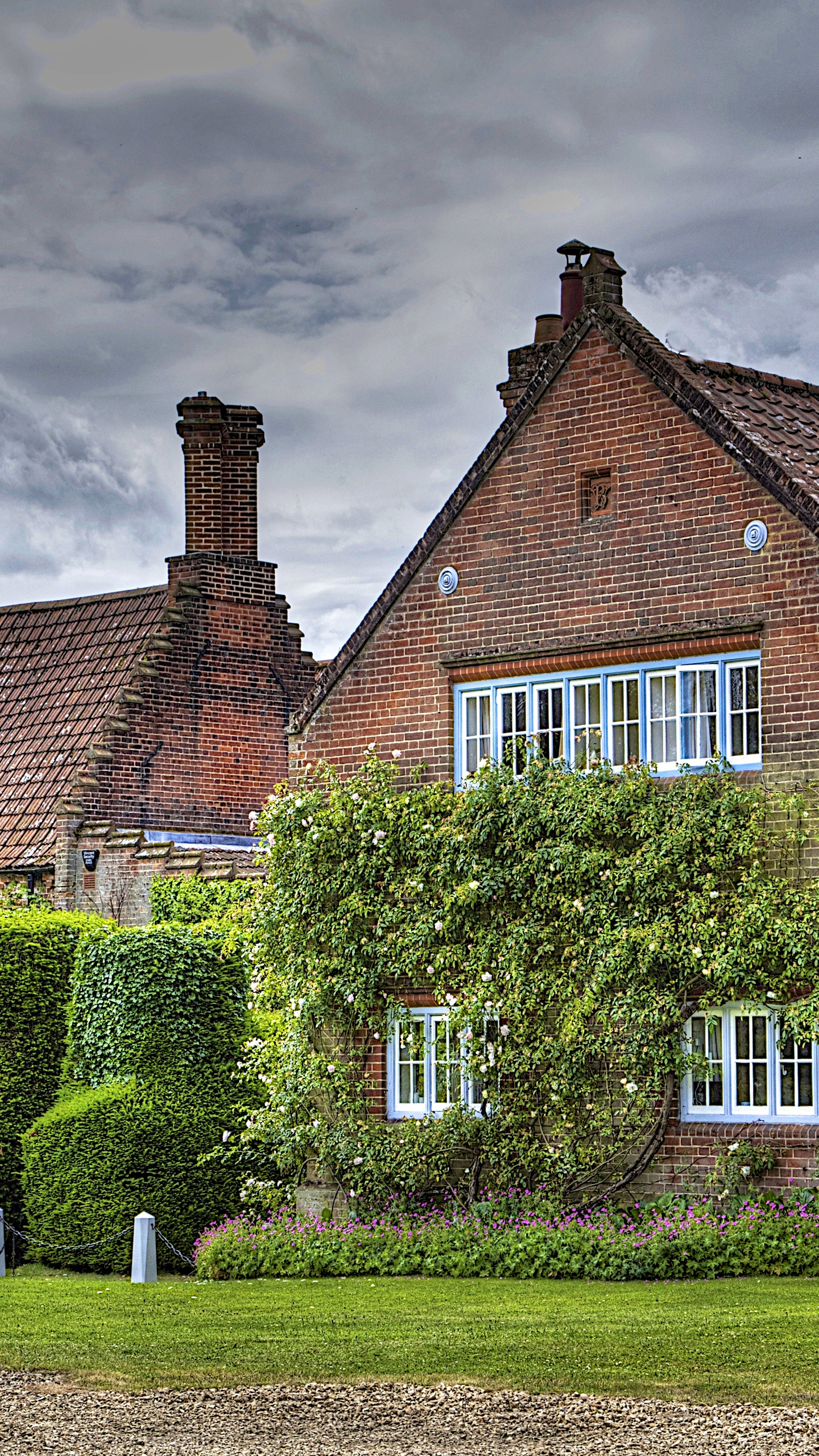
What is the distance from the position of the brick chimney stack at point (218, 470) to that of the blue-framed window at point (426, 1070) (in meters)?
12.7

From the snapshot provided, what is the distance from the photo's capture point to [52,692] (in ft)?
100

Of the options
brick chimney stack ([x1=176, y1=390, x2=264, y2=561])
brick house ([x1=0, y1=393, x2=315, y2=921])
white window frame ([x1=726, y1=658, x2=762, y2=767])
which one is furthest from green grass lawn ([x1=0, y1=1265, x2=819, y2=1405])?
brick chimney stack ([x1=176, y1=390, x2=264, y2=561])

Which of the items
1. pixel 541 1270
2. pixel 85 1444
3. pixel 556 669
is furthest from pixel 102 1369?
pixel 556 669

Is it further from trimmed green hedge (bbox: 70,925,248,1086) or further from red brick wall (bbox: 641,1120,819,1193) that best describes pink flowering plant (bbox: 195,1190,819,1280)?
trimmed green hedge (bbox: 70,925,248,1086)

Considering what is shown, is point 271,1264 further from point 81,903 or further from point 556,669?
point 81,903

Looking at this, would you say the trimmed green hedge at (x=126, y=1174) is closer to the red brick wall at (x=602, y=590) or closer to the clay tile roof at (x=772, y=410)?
the red brick wall at (x=602, y=590)

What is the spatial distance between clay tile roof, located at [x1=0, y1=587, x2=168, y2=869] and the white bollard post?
10316 mm

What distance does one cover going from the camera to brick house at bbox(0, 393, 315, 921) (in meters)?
27.7

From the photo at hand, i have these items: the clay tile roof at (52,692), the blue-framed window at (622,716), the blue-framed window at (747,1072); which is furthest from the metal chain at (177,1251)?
the clay tile roof at (52,692)

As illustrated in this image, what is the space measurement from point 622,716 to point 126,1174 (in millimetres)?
6614

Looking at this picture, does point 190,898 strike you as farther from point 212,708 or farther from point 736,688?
point 736,688

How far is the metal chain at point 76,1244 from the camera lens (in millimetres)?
18906

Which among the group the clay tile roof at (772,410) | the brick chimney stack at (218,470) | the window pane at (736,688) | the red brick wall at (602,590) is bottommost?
the window pane at (736,688)

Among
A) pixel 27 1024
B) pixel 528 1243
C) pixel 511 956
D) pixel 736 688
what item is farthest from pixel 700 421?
pixel 27 1024
